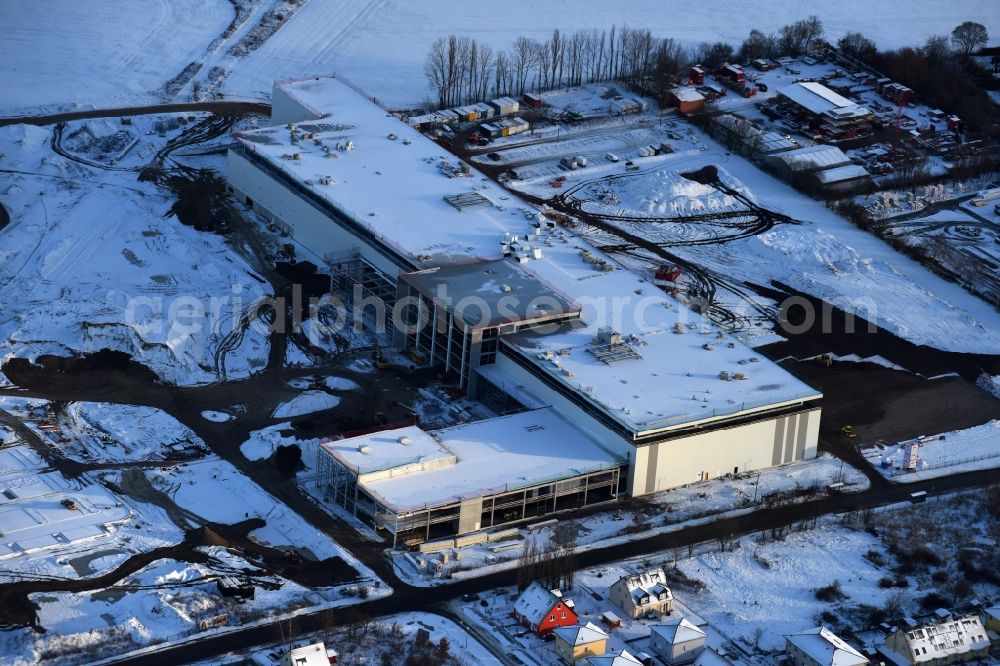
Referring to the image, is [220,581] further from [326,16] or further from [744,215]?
[326,16]

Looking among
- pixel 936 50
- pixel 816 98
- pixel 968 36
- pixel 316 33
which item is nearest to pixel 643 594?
pixel 816 98

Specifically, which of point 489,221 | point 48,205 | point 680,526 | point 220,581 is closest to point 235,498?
point 220,581

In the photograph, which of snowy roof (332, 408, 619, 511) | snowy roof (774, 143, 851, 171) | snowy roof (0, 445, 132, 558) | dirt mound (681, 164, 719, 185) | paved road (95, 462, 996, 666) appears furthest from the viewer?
snowy roof (774, 143, 851, 171)

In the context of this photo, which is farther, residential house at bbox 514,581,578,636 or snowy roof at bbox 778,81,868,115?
snowy roof at bbox 778,81,868,115

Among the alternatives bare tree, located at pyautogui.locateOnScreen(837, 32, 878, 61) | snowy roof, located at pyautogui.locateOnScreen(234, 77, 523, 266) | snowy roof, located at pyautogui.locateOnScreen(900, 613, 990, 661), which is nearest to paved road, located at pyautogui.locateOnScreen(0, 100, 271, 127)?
snowy roof, located at pyautogui.locateOnScreen(234, 77, 523, 266)

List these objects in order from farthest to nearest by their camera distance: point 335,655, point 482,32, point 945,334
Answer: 1. point 482,32
2. point 945,334
3. point 335,655

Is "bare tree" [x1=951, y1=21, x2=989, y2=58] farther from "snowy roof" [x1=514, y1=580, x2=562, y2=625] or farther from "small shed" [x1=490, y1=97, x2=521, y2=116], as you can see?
"snowy roof" [x1=514, y1=580, x2=562, y2=625]
